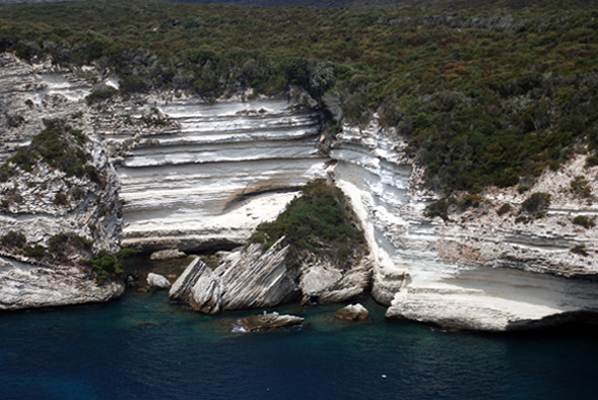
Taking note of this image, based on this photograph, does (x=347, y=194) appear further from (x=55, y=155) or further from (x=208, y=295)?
(x=55, y=155)

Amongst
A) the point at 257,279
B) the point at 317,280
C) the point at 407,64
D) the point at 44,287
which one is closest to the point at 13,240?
the point at 44,287

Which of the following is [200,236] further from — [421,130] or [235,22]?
[235,22]

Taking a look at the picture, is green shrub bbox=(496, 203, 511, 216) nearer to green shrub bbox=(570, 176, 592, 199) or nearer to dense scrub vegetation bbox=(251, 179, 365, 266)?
green shrub bbox=(570, 176, 592, 199)

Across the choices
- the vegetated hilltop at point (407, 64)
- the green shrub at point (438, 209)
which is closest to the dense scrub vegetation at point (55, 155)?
the vegetated hilltop at point (407, 64)

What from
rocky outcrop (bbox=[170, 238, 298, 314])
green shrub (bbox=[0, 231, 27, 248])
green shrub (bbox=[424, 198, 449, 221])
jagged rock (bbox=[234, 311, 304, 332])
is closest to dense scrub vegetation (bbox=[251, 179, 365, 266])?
rocky outcrop (bbox=[170, 238, 298, 314])

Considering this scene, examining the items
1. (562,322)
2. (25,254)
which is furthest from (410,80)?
(25,254)
